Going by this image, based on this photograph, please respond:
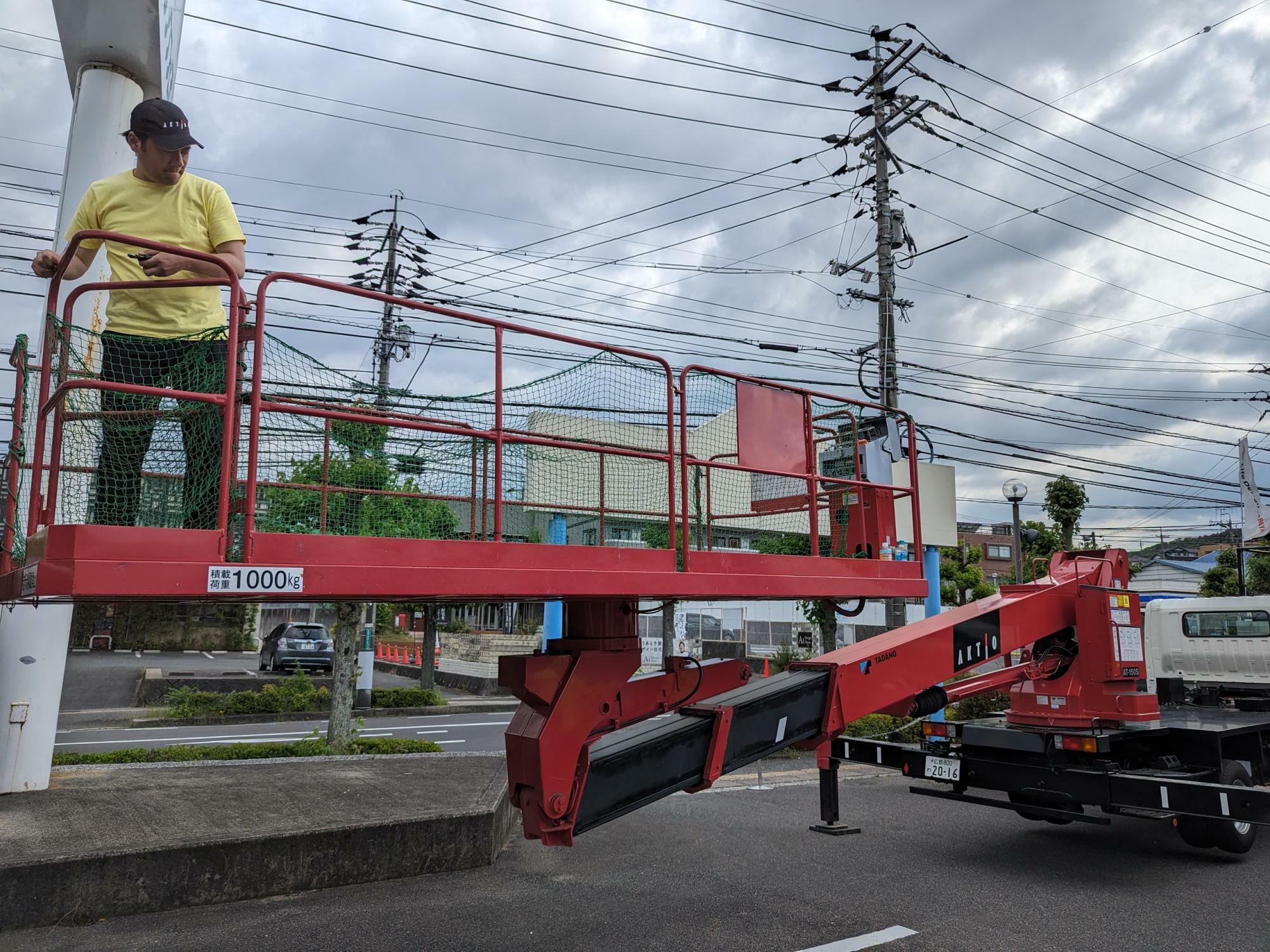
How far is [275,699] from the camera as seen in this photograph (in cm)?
1686

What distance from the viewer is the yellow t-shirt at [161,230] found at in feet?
13.9

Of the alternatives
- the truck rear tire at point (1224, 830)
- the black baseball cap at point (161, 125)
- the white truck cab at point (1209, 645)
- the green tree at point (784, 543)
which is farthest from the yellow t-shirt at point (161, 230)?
the white truck cab at point (1209, 645)

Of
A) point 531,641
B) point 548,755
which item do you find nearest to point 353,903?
point 548,755

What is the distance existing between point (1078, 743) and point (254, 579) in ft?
19.2

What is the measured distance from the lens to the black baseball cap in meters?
4.12

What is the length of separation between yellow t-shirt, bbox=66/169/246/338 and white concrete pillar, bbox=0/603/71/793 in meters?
3.51

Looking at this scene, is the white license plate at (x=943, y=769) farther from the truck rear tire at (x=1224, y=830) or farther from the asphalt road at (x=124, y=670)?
the asphalt road at (x=124, y=670)

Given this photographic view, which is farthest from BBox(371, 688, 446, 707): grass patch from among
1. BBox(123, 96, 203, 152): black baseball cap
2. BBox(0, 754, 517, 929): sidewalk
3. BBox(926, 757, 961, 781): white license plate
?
BBox(123, 96, 203, 152): black baseball cap

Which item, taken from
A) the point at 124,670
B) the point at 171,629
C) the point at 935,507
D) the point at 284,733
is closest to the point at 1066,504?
the point at 935,507

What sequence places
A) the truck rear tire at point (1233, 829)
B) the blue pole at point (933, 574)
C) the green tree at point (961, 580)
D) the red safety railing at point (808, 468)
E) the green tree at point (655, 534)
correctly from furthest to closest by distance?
the green tree at point (961, 580) < the blue pole at point (933, 574) < the truck rear tire at point (1233, 829) < the green tree at point (655, 534) < the red safety railing at point (808, 468)

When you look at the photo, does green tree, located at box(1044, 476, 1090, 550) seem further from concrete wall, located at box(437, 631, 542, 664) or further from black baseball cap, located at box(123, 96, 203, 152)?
black baseball cap, located at box(123, 96, 203, 152)

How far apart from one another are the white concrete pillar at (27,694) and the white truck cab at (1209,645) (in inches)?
371

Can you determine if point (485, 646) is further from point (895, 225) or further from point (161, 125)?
point (161, 125)

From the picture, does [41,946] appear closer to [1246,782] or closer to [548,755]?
[548,755]
